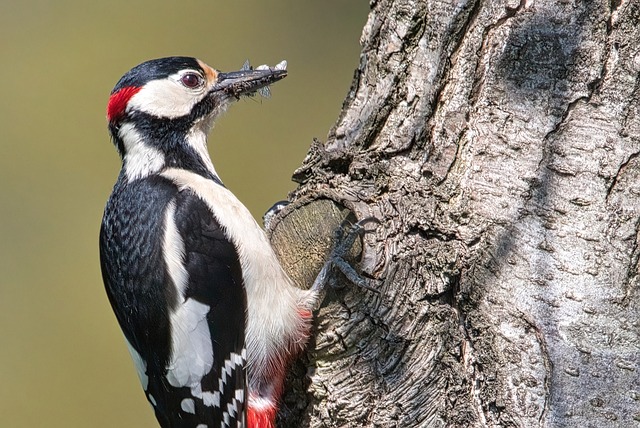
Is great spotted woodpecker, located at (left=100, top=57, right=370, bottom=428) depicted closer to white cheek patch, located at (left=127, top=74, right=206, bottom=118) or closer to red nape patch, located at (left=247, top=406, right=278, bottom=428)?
red nape patch, located at (left=247, top=406, right=278, bottom=428)

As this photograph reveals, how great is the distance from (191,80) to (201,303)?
782 millimetres

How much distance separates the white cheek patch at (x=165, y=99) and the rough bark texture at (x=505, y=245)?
730 mm

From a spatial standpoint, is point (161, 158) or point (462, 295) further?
point (161, 158)

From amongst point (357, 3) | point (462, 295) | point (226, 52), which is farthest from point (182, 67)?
point (357, 3)

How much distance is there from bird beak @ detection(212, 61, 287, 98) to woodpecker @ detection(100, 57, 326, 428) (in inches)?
16.8

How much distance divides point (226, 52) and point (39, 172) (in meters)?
1.37

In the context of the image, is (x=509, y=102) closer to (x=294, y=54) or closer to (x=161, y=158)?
(x=161, y=158)

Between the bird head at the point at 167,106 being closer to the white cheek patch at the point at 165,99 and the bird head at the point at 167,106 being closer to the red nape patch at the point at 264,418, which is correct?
the white cheek patch at the point at 165,99

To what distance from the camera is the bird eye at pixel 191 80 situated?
2.51 m

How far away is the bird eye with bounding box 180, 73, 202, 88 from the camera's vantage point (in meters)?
2.51

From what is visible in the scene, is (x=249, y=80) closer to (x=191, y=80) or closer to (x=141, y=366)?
(x=191, y=80)

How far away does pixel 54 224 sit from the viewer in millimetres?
4754

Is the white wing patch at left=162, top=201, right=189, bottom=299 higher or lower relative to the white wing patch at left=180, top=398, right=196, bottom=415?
higher

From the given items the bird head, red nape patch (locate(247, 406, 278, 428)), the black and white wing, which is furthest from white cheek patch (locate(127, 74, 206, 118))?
red nape patch (locate(247, 406, 278, 428))
